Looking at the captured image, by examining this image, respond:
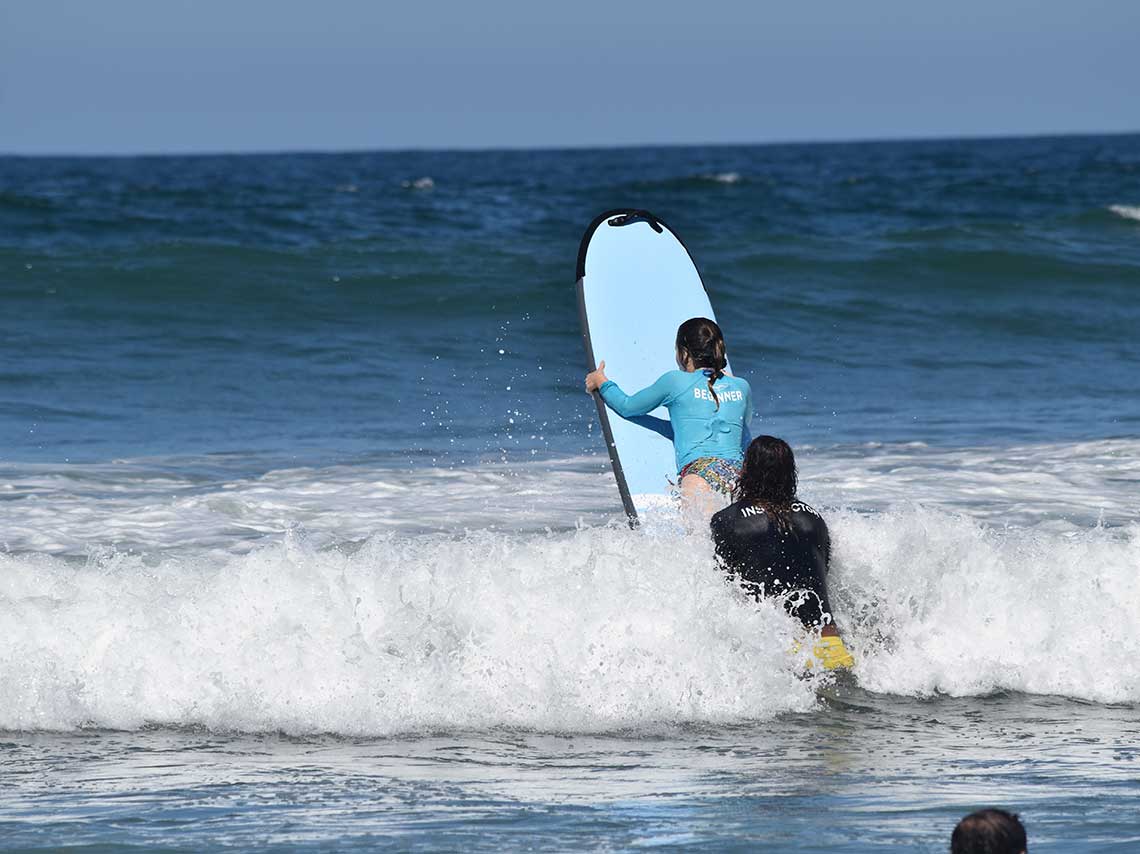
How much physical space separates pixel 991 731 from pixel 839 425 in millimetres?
6419

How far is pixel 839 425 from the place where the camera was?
11.7 m

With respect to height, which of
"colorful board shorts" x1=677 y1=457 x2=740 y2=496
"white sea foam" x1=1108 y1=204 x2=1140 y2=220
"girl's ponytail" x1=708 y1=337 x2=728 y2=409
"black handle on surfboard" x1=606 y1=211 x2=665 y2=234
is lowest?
"colorful board shorts" x1=677 y1=457 x2=740 y2=496

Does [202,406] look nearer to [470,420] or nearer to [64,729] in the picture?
[470,420]

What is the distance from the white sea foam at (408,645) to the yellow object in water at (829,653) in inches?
4.4

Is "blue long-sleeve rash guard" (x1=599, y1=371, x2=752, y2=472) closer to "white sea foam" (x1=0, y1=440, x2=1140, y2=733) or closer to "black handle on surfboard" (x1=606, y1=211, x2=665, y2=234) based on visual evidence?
"white sea foam" (x1=0, y1=440, x2=1140, y2=733)

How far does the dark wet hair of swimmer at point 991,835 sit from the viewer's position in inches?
113

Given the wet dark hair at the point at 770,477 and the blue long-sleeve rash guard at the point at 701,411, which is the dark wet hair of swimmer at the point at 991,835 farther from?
the blue long-sleeve rash guard at the point at 701,411

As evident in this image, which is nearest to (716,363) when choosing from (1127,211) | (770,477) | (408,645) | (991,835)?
(770,477)

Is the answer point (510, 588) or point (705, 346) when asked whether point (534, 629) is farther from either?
point (705, 346)

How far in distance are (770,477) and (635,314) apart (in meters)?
2.46

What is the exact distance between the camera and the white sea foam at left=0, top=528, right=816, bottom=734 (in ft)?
17.9

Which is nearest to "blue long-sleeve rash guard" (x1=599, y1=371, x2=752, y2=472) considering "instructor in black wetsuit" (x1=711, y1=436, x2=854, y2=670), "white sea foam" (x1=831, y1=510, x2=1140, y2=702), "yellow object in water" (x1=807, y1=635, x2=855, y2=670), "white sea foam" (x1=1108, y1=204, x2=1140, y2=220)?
"white sea foam" (x1=831, y1=510, x2=1140, y2=702)

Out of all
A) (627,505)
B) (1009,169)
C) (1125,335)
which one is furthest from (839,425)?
(1009,169)

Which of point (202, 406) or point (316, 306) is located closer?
point (202, 406)
